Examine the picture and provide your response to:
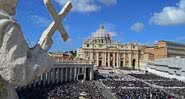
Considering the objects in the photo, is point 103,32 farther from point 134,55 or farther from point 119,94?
point 119,94

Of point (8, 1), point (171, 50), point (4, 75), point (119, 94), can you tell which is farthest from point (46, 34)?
point (171, 50)

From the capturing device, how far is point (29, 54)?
5363mm

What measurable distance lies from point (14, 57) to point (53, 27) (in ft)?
3.68

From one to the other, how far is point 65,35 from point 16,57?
1.28 metres

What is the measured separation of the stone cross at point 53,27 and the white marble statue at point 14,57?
0.30 ft

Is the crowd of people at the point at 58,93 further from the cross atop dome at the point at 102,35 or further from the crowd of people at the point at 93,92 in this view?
the cross atop dome at the point at 102,35

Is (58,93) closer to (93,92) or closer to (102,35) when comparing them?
(93,92)

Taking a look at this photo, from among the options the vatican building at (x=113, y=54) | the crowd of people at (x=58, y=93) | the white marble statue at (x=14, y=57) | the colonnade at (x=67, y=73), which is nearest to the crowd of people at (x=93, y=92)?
the crowd of people at (x=58, y=93)

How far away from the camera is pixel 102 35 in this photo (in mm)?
180750

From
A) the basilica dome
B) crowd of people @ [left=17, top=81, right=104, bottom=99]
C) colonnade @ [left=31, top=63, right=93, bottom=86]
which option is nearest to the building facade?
the basilica dome

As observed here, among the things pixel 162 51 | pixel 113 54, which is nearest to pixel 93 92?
pixel 113 54

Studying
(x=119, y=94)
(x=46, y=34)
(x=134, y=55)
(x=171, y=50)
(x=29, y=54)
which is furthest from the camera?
(x=171, y=50)

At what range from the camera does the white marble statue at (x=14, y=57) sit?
16.3 feet

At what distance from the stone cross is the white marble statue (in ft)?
0.30
